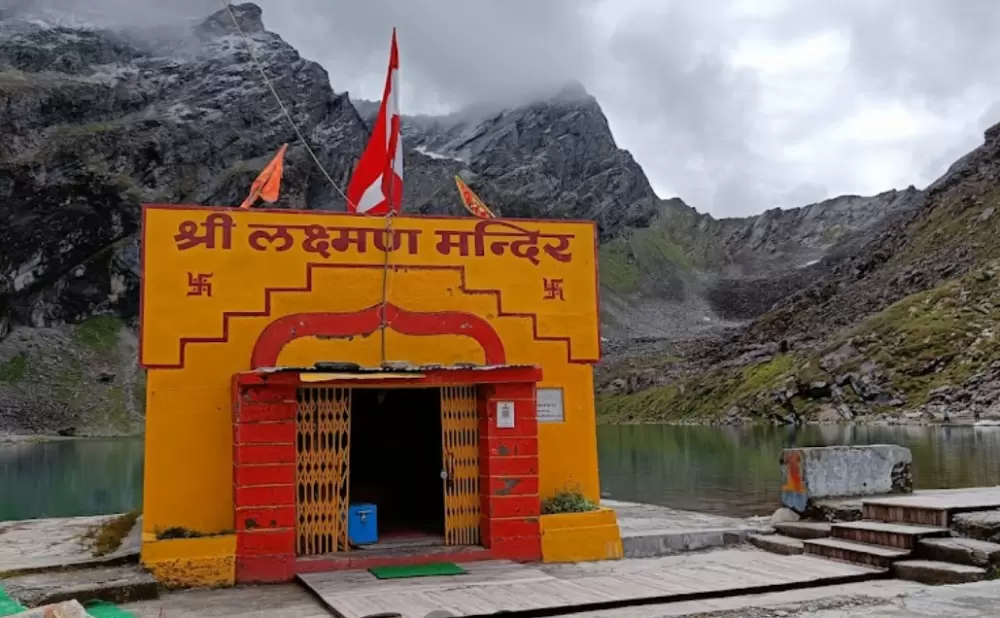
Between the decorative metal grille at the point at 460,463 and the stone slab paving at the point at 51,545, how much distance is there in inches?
152

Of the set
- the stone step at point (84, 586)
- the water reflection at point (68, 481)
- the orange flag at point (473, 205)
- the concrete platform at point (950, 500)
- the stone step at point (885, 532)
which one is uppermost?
the orange flag at point (473, 205)

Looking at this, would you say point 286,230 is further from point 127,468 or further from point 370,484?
point 127,468

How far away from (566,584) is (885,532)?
3834 millimetres

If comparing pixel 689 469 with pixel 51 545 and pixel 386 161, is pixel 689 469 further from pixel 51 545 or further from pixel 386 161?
pixel 51 545

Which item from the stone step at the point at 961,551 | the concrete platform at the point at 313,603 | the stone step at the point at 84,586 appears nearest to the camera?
the concrete platform at the point at 313,603

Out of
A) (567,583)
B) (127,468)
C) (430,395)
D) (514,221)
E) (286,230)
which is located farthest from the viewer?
(127,468)

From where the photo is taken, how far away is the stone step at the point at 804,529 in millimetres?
11828

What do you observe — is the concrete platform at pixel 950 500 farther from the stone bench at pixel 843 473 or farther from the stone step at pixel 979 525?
the stone bench at pixel 843 473

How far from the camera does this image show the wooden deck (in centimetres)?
847

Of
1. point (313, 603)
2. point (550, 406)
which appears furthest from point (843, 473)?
point (313, 603)

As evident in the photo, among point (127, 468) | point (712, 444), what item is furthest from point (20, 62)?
Result: point (712, 444)

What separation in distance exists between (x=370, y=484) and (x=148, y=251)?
19.2 ft

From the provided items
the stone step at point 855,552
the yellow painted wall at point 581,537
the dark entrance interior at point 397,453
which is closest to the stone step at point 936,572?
the stone step at point 855,552

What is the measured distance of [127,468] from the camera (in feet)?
149
